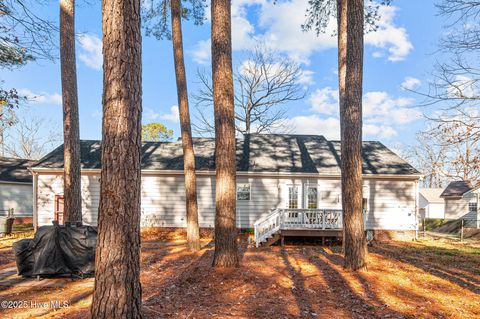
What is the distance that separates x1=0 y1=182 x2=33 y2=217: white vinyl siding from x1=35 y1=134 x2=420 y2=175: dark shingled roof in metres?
8.53

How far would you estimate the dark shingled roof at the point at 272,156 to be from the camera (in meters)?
15.1

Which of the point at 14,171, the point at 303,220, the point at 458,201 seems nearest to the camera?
the point at 303,220

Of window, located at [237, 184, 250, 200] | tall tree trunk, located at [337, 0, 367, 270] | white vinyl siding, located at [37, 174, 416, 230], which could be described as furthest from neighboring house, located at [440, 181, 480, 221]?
tall tree trunk, located at [337, 0, 367, 270]

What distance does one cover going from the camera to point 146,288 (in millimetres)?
5930

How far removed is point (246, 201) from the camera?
1497 centimetres

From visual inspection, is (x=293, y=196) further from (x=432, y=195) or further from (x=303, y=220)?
(x=432, y=195)

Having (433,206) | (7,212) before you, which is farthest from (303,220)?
(433,206)

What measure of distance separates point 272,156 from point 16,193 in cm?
1865

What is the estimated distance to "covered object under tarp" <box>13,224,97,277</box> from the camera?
6.70 meters

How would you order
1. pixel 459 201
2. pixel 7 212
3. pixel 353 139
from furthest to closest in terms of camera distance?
pixel 459 201
pixel 7 212
pixel 353 139

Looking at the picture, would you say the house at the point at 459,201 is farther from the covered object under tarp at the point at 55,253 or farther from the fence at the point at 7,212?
the fence at the point at 7,212

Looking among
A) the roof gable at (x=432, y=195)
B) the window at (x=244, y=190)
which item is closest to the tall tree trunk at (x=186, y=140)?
the window at (x=244, y=190)

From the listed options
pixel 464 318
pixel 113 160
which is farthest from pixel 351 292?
pixel 113 160

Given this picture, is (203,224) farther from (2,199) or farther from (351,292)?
(2,199)
